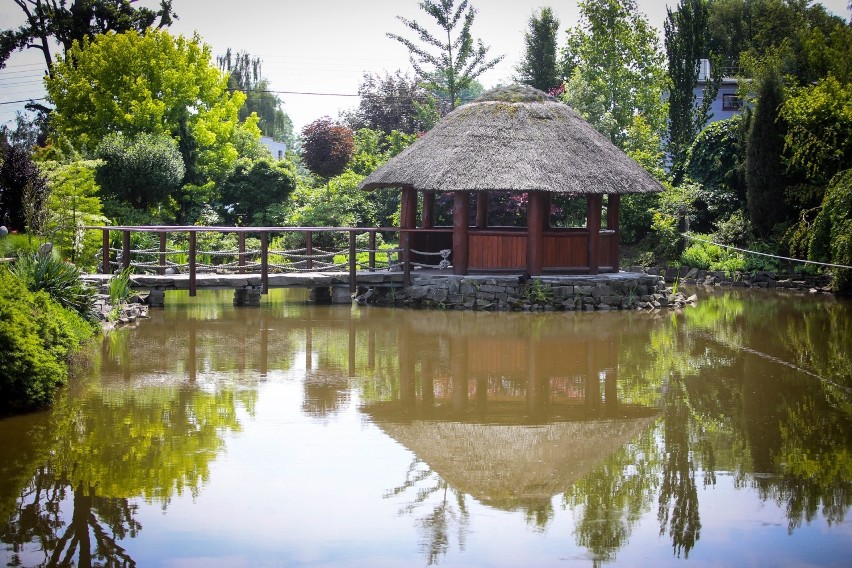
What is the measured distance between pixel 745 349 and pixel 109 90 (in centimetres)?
2500

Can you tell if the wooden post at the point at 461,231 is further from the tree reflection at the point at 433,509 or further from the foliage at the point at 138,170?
the tree reflection at the point at 433,509

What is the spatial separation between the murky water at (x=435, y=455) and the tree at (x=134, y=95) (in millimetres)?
18250

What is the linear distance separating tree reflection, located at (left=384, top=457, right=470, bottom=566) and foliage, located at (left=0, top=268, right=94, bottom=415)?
450cm

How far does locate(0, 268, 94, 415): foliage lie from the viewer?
11.3 metres

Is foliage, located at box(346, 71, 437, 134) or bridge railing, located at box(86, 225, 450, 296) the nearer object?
bridge railing, located at box(86, 225, 450, 296)

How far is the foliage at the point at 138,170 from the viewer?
3044 cm

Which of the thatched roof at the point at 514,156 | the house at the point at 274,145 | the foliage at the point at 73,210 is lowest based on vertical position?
the foliage at the point at 73,210

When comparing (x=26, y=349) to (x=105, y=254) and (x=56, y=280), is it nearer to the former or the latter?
(x=56, y=280)

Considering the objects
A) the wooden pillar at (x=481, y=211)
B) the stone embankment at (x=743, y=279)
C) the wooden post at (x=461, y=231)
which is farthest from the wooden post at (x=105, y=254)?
the stone embankment at (x=743, y=279)

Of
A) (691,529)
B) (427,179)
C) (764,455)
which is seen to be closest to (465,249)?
(427,179)

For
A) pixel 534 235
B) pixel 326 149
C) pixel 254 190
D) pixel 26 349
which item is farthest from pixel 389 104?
pixel 26 349

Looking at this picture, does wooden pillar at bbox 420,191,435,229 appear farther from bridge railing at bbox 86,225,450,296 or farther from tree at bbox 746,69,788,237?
tree at bbox 746,69,788,237

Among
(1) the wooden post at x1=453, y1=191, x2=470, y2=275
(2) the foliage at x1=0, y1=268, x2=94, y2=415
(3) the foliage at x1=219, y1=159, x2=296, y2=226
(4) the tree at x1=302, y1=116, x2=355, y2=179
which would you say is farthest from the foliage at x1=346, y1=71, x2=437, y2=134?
→ (2) the foliage at x1=0, y1=268, x2=94, y2=415

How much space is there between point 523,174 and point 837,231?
309 inches
